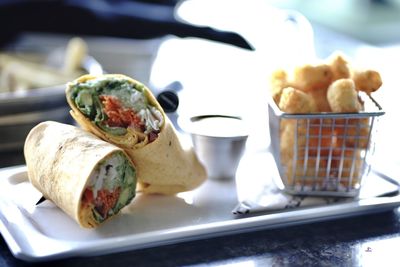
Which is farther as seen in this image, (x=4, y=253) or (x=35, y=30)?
(x=35, y=30)

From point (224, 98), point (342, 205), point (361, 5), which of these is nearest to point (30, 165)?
point (342, 205)

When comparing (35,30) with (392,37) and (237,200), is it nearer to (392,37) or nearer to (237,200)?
(237,200)

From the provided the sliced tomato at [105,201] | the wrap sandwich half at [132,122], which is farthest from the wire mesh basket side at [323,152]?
the sliced tomato at [105,201]

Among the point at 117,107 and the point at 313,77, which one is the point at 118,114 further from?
the point at 313,77

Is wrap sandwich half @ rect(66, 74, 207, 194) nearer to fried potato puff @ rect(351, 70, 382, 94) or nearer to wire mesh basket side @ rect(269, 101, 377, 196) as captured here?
wire mesh basket side @ rect(269, 101, 377, 196)

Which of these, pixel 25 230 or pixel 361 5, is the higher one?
pixel 25 230

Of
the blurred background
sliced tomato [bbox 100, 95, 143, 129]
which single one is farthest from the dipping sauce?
sliced tomato [bbox 100, 95, 143, 129]
